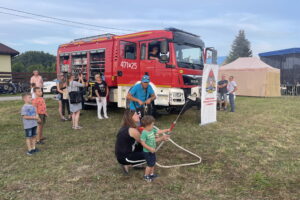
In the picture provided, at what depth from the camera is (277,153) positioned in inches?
206

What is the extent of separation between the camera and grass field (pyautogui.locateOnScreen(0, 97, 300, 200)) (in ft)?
11.5

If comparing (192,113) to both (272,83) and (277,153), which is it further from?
(272,83)

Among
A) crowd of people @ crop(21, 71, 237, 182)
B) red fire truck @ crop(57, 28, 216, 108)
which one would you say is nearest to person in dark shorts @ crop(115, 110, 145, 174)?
crowd of people @ crop(21, 71, 237, 182)

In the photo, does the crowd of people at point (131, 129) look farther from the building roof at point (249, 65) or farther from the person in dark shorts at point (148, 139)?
the building roof at point (249, 65)

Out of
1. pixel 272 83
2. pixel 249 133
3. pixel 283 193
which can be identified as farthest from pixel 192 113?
pixel 272 83

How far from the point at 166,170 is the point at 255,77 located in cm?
1824

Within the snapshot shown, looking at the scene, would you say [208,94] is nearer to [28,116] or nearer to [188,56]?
[188,56]

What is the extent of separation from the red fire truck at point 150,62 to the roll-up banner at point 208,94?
38cm

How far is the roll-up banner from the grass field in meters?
0.63

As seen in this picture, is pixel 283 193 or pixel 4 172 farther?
pixel 4 172

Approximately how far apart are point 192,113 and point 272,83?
13146mm

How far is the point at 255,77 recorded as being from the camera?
20312 millimetres

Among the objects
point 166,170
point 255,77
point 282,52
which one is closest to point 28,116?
point 166,170

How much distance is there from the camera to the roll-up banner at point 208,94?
7.72 m
